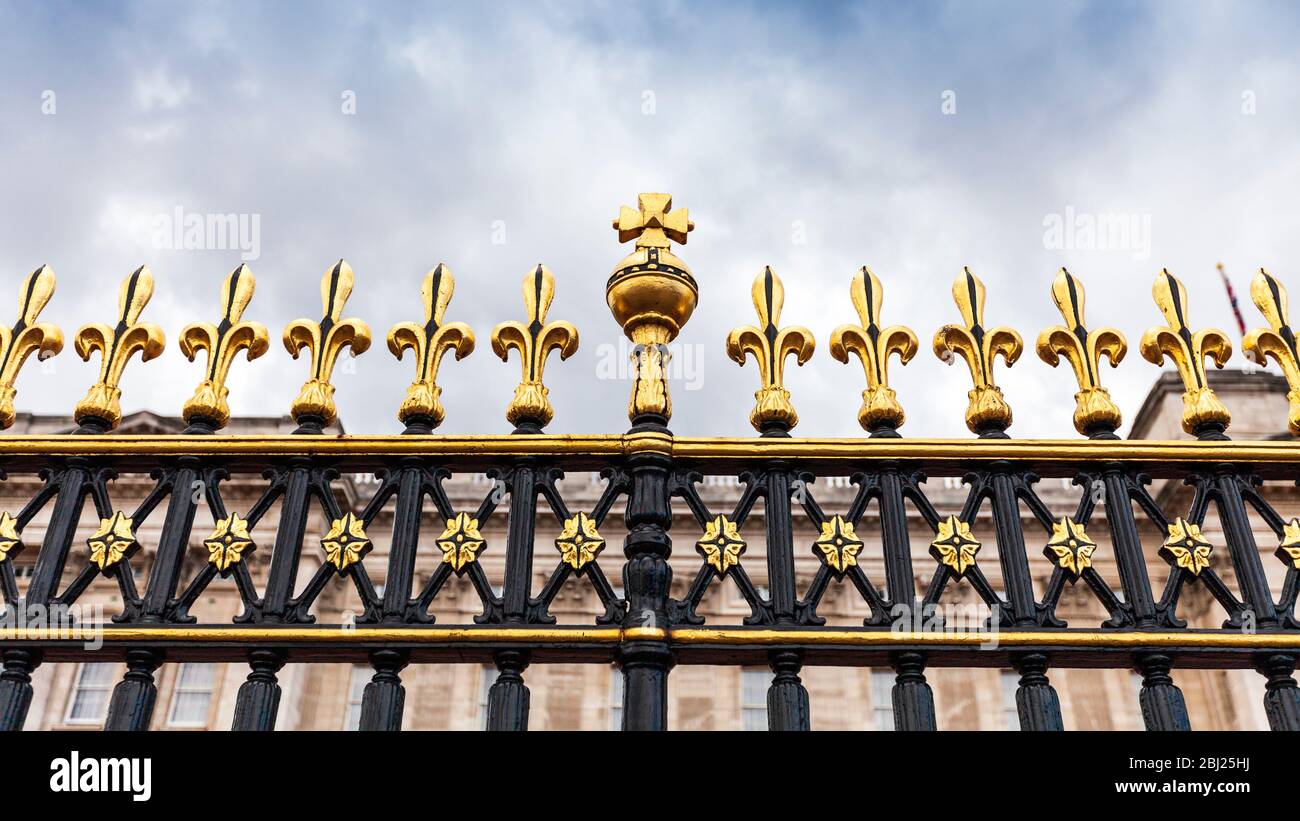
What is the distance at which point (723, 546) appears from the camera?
2.85 meters

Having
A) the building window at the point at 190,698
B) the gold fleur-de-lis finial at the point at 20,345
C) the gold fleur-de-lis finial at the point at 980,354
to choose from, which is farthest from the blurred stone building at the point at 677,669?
the gold fleur-de-lis finial at the point at 980,354

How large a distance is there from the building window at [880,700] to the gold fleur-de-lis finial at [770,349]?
16.2 metres

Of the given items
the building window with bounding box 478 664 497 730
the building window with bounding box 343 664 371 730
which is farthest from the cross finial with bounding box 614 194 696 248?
the building window with bounding box 343 664 371 730

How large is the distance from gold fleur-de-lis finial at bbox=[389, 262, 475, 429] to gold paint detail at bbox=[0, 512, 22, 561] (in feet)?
3.76

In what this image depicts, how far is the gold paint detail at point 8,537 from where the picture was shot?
2912 mm

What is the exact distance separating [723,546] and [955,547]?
67 cm

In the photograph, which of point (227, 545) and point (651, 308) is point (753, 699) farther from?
point (227, 545)

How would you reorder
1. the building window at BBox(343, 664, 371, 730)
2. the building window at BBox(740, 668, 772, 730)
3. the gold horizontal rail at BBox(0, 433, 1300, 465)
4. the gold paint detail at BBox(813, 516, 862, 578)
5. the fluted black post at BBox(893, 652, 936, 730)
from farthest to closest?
the building window at BBox(343, 664, 371, 730)
the building window at BBox(740, 668, 772, 730)
the gold horizontal rail at BBox(0, 433, 1300, 465)
the gold paint detail at BBox(813, 516, 862, 578)
the fluted black post at BBox(893, 652, 936, 730)

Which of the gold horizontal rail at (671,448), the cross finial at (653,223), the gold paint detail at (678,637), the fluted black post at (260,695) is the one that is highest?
the cross finial at (653,223)

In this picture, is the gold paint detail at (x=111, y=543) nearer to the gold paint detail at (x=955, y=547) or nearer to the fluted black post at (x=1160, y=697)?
the gold paint detail at (x=955, y=547)

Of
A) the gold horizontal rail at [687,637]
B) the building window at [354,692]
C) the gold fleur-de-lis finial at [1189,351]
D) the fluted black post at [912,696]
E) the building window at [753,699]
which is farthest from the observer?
the building window at [354,692]

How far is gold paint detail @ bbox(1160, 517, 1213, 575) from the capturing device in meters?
2.88

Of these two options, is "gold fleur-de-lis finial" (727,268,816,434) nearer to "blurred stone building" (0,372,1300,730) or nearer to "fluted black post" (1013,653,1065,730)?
"fluted black post" (1013,653,1065,730)
